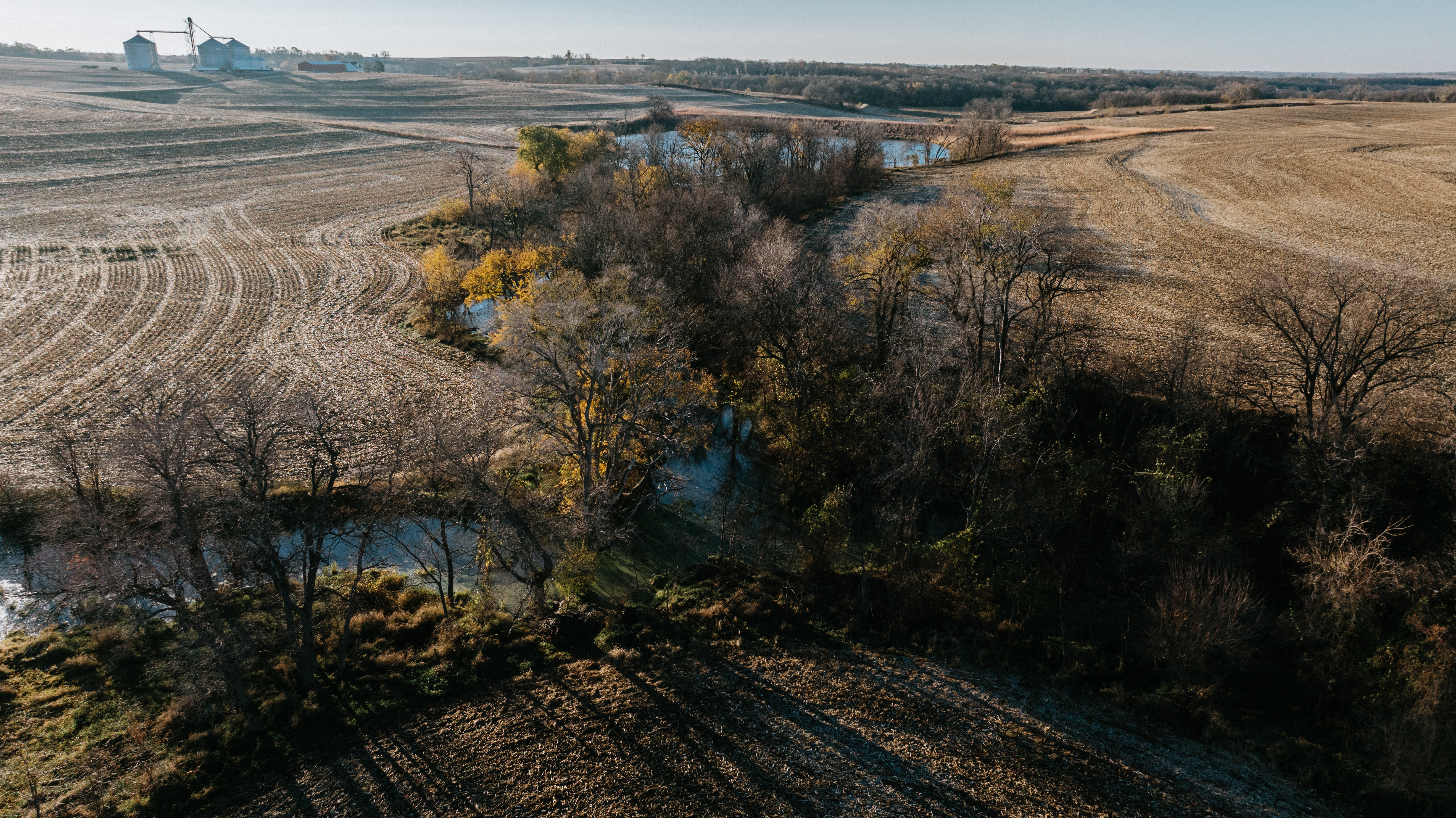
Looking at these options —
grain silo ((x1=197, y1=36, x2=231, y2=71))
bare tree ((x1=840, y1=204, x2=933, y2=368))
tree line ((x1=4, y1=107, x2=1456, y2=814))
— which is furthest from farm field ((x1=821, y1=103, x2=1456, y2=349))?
grain silo ((x1=197, y1=36, x2=231, y2=71))

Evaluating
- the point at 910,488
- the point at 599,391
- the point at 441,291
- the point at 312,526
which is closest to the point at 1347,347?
the point at 910,488

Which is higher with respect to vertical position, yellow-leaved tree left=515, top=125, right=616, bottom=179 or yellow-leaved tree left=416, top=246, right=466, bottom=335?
yellow-leaved tree left=515, top=125, right=616, bottom=179

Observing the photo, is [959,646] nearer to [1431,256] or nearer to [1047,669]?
[1047,669]

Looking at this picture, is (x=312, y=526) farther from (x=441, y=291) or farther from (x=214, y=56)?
(x=214, y=56)

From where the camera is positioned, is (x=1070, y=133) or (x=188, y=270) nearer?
(x=188, y=270)

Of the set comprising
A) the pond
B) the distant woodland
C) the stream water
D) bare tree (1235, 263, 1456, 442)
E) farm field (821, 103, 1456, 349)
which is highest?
the distant woodland

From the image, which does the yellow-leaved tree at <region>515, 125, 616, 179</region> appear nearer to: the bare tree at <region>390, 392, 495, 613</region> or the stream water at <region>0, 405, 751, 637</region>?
the stream water at <region>0, 405, 751, 637</region>
